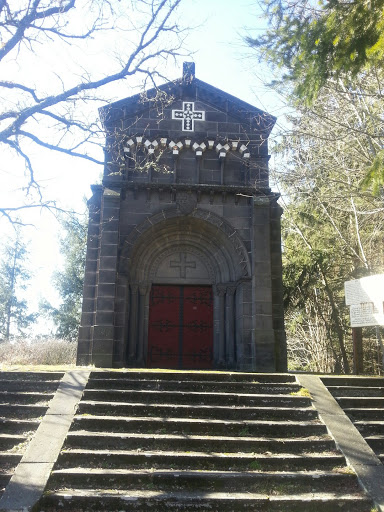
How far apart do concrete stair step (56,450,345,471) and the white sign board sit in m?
3.97

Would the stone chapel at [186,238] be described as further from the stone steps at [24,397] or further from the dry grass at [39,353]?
the dry grass at [39,353]

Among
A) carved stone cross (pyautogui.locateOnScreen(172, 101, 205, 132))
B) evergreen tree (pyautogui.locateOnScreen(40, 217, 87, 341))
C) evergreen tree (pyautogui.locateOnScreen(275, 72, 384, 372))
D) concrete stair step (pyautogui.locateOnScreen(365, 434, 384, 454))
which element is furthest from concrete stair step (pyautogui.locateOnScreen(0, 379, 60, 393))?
evergreen tree (pyautogui.locateOnScreen(40, 217, 87, 341))

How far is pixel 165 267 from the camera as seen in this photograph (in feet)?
37.9

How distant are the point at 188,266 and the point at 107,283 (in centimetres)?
225

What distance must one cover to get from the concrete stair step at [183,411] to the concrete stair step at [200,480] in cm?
127

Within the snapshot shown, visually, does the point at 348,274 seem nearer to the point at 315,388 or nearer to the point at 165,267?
the point at 165,267

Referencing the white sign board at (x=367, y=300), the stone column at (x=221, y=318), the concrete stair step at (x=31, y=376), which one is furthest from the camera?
the stone column at (x=221, y=318)

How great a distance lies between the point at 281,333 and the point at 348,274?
7.49m

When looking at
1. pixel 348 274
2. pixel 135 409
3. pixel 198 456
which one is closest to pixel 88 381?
pixel 135 409

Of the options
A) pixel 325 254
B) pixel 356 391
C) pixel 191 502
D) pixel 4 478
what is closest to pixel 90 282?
pixel 4 478

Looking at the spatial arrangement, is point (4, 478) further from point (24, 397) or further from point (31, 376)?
point (31, 376)

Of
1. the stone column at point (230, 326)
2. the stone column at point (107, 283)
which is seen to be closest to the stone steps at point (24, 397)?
the stone column at point (107, 283)

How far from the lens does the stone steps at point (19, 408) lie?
5527 mm

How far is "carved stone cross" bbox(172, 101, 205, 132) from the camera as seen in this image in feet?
38.3
